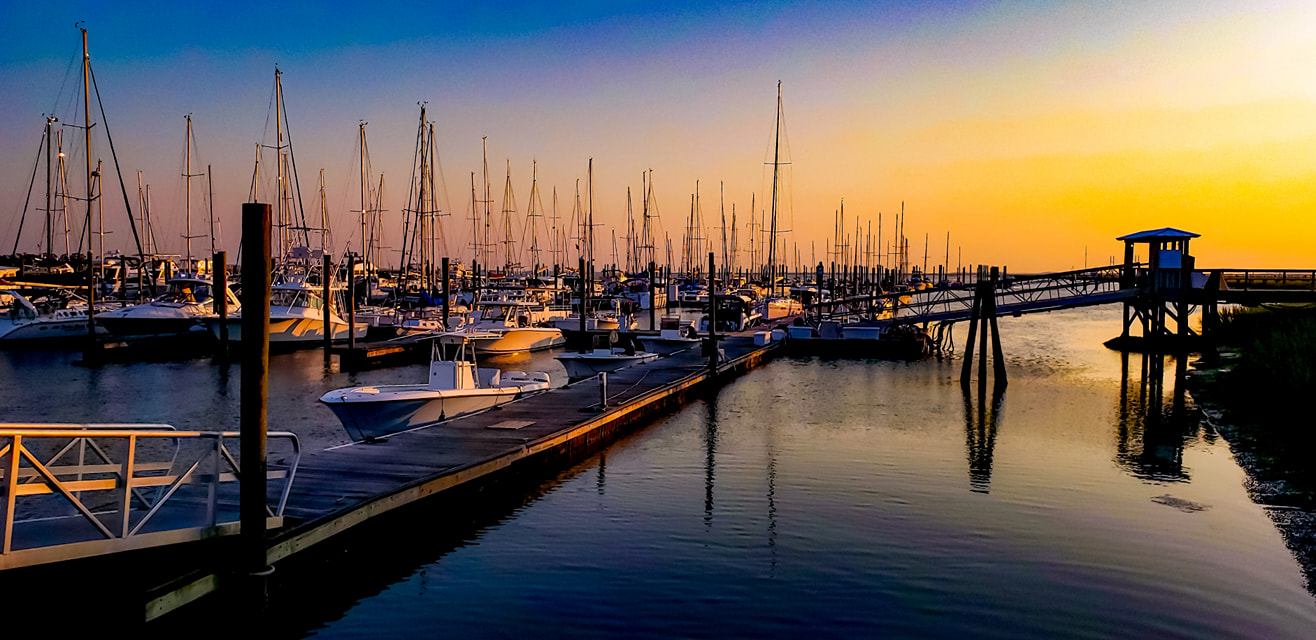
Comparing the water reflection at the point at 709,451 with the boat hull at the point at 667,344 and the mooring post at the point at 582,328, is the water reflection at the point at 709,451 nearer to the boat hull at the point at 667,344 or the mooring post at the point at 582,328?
the boat hull at the point at 667,344

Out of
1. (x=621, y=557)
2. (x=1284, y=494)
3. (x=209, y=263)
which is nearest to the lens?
(x=621, y=557)

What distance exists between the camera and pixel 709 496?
59.5ft

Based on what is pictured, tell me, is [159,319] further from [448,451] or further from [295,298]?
[448,451]

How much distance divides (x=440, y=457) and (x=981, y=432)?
1562 centimetres

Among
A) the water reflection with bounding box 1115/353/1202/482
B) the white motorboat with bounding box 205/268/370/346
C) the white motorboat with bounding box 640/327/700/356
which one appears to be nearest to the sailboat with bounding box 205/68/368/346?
the white motorboat with bounding box 205/268/370/346

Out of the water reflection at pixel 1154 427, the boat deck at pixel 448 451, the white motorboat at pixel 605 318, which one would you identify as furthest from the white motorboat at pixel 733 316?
the boat deck at pixel 448 451

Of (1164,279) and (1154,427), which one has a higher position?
(1164,279)

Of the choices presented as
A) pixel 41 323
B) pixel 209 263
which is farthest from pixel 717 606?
pixel 209 263

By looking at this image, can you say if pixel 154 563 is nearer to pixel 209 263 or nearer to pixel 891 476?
pixel 891 476

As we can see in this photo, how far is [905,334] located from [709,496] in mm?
33886

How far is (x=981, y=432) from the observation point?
26.0m

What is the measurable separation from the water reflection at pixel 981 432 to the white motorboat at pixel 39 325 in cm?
4573

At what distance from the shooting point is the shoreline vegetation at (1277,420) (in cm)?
1622

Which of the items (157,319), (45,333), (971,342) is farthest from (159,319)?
(971,342)
